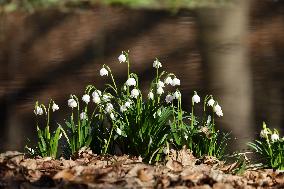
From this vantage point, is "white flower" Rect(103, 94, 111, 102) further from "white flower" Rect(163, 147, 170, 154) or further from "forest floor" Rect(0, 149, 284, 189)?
"white flower" Rect(163, 147, 170, 154)

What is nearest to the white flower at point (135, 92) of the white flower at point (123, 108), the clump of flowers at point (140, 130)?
the clump of flowers at point (140, 130)

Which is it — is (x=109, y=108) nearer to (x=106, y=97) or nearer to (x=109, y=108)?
(x=109, y=108)

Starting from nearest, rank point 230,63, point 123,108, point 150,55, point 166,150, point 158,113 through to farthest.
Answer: point 166,150
point 123,108
point 158,113
point 230,63
point 150,55

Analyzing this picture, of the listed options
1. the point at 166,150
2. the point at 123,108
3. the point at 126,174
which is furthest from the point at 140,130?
the point at 126,174

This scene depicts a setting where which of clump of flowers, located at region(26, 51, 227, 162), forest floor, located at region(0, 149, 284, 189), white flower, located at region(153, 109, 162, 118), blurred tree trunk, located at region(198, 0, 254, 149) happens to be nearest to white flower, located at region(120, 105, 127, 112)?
clump of flowers, located at region(26, 51, 227, 162)

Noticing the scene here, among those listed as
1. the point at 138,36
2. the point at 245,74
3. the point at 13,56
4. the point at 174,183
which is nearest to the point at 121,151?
the point at 174,183

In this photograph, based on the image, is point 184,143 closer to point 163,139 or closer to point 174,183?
point 163,139
